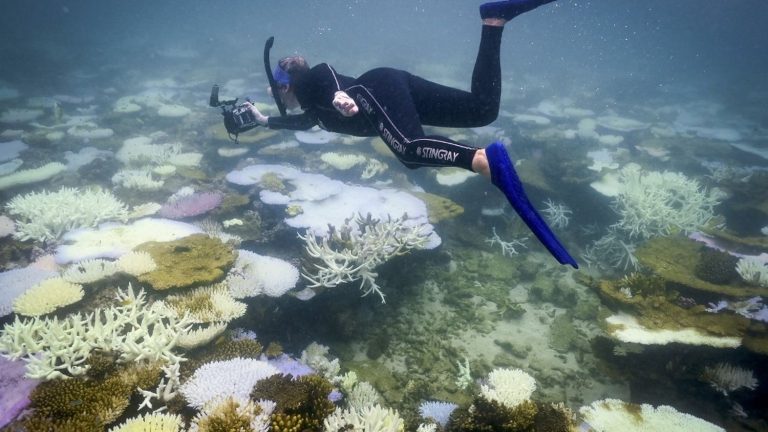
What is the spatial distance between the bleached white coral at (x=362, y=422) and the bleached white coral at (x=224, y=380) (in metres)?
0.74

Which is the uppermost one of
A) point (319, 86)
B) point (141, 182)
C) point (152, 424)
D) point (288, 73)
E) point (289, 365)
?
point (288, 73)

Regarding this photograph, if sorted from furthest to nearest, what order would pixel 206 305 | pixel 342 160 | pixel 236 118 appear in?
Answer: pixel 342 160 → pixel 236 118 → pixel 206 305

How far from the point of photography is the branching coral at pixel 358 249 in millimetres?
5125

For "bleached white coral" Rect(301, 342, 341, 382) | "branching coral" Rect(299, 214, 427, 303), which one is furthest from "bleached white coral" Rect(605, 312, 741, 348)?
"bleached white coral" Rect(301, 342, 341, 382)

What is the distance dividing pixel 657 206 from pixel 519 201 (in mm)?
6849

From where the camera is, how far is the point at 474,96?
402cm

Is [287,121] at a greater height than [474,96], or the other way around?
[474,96]

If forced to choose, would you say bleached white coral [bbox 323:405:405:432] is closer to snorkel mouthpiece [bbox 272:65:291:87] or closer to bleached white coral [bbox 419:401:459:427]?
bleached white coral [bbox 419:401:459:427]

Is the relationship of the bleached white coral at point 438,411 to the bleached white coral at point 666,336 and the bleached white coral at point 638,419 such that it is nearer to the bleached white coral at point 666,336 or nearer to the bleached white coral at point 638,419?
the bleached white coral at point 638,419

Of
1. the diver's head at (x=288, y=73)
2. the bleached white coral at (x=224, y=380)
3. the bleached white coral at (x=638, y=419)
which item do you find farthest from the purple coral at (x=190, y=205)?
the bleached white coral at (x=638, y=419)

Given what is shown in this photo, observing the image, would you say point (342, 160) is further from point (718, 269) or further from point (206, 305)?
point (718, 269)

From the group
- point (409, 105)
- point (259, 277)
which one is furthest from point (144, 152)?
point (409, 105)

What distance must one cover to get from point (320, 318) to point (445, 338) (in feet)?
6.26

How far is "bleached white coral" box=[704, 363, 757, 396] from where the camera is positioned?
4.35 metres
